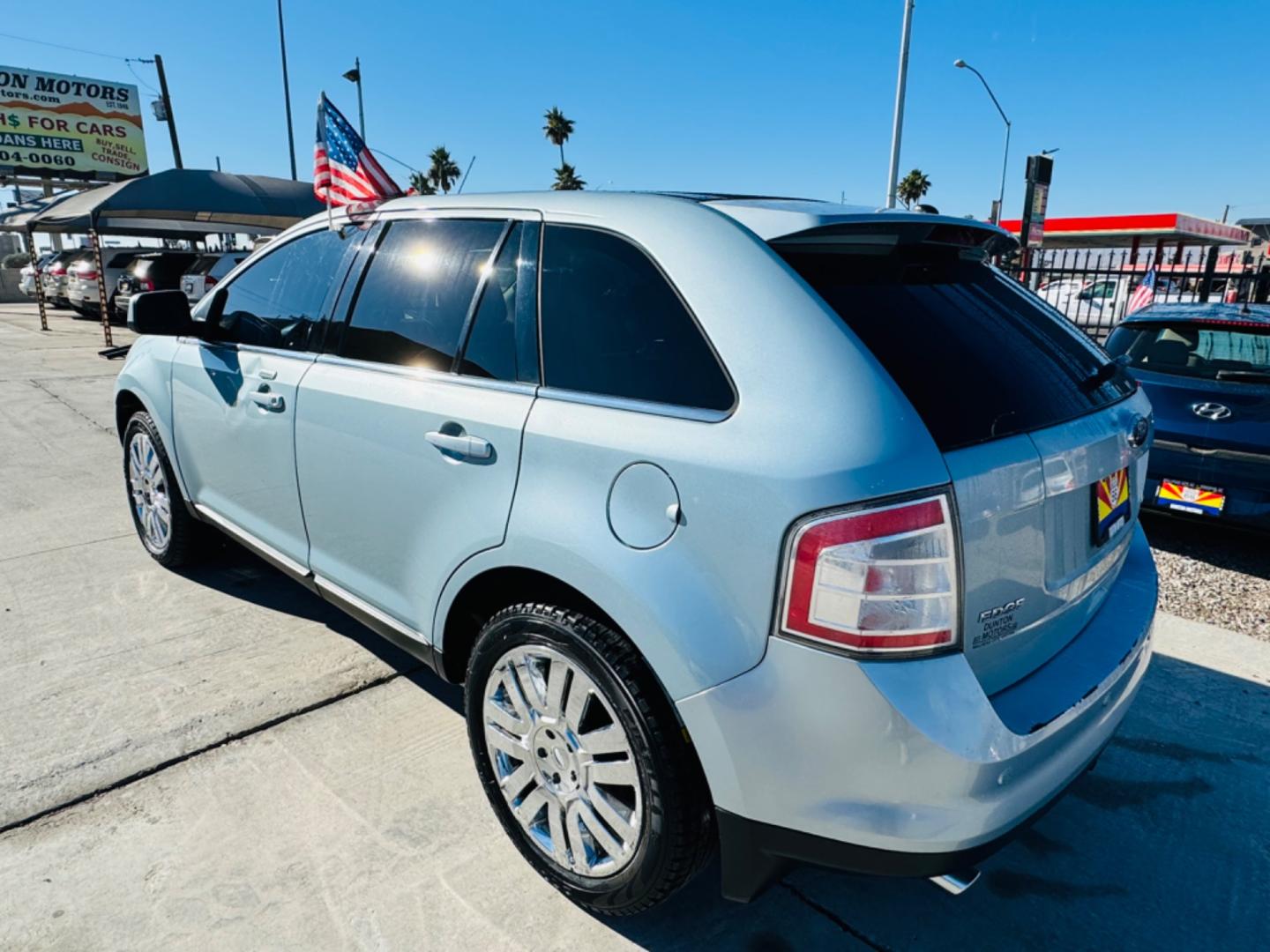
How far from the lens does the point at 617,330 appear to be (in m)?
1.96

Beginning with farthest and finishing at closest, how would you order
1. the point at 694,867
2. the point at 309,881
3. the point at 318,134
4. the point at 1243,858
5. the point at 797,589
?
the point at 318,134
the point at 1243,858
the point at 309,881
the point at 694,867
the point at 797,589

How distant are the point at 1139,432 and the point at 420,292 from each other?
6.89ft

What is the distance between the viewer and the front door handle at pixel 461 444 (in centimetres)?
208

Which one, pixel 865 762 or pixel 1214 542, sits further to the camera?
pixel 1214 542

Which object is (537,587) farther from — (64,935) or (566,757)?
(64,935)

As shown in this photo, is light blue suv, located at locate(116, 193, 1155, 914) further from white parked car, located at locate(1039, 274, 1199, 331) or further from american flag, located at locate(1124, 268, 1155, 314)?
american flag, located at locate(1124, 268, 1155, 314)

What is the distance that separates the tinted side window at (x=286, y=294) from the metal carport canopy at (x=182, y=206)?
46.7 ft

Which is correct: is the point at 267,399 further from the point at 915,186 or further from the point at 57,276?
the point at 915,186

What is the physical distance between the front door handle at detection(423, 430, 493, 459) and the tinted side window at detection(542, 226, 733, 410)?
238 millimetres

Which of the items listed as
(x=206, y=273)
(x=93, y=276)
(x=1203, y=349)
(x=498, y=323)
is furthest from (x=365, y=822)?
(x=93, y=276)

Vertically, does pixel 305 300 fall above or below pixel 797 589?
above

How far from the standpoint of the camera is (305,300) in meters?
2.99

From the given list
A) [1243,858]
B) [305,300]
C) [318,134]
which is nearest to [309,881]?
[305,300]

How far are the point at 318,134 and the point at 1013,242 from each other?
301 centimetres
